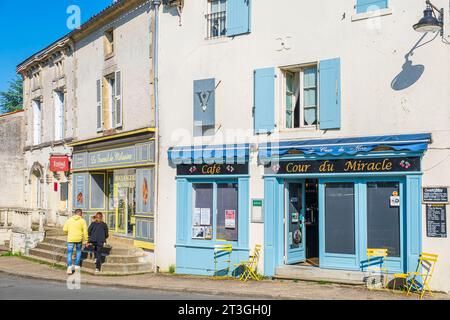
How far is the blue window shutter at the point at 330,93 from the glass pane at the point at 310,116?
410 millimetres

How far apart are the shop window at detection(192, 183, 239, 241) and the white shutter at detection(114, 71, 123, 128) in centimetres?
442

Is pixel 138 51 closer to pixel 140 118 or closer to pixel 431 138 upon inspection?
pixel 140 118

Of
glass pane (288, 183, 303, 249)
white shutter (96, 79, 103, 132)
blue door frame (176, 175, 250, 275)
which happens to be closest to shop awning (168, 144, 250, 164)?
blue door frame (176, 175, 250, 275)

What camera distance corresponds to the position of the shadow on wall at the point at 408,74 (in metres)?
11.9

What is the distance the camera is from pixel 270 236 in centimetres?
1380

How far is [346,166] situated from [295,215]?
219 cm

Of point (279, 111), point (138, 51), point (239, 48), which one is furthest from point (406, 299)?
point (138, 51)

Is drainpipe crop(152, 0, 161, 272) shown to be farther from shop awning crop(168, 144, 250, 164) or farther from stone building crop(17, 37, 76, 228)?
stone building crop(17, 37, 76, 228)

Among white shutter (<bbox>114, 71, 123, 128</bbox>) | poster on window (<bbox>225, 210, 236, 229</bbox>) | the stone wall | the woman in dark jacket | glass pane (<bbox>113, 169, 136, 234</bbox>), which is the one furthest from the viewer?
the stone wall

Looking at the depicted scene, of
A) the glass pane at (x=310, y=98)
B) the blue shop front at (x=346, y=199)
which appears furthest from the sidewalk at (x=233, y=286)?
the glass pane at (x=310, y=98)

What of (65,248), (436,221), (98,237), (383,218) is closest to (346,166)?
(383,218)

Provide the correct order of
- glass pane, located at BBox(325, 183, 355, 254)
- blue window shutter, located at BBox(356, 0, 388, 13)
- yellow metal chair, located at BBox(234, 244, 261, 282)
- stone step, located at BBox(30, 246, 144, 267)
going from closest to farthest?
blue window shutter, located at BBox(356, 0, 388, 13) → glass pane, located at BBox(325, 183, 355, 254) → yellow metal chair, located at BBox(234, 244, 261, 282) → stone step, located at BBox(30, 246, 144, 267)

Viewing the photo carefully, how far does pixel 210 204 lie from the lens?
1516cm

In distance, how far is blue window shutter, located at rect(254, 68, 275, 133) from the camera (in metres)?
13.9
